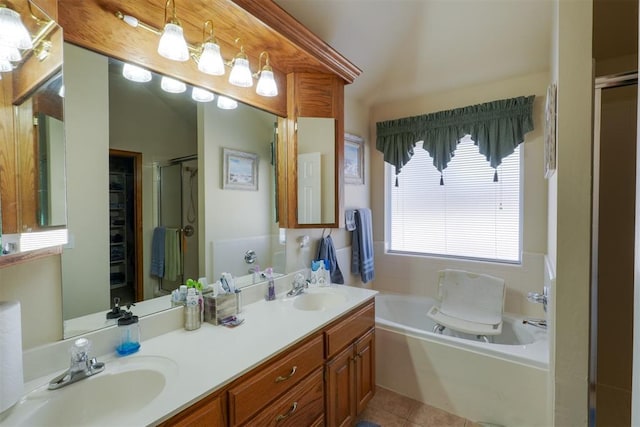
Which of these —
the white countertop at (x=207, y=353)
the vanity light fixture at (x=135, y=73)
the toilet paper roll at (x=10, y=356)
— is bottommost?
the white countertop at (x=207, y=353)

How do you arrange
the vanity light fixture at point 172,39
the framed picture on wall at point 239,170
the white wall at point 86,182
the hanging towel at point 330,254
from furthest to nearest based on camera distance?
the hanging towel at point 330,254
the framed picture on wall at point 239,170
the vanity light fixture at point 172,39
the white wall at point 86,182

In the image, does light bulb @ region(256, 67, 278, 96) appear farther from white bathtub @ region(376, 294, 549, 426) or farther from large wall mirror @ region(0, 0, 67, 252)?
white bathtub @ region(376, 294, 549, 426)

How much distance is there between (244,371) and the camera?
104 centimetres

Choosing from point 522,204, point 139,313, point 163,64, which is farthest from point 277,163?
point 522,204

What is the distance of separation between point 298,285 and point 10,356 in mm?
1399

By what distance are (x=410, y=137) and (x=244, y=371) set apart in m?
2.62

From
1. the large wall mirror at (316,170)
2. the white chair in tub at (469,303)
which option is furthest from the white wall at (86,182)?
the white chair in tub at (469,303)

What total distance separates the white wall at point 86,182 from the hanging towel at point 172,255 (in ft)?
0.82

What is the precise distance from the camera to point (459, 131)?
270cm

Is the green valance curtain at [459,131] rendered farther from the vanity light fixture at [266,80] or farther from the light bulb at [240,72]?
the light bulb at [240,72]

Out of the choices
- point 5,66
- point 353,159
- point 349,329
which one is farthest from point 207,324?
point 353,159

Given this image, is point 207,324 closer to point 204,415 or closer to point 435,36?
point 204,415

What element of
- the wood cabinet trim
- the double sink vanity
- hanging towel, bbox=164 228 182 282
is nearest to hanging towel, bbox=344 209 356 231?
the double sink vanity

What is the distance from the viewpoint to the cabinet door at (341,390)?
151cm
